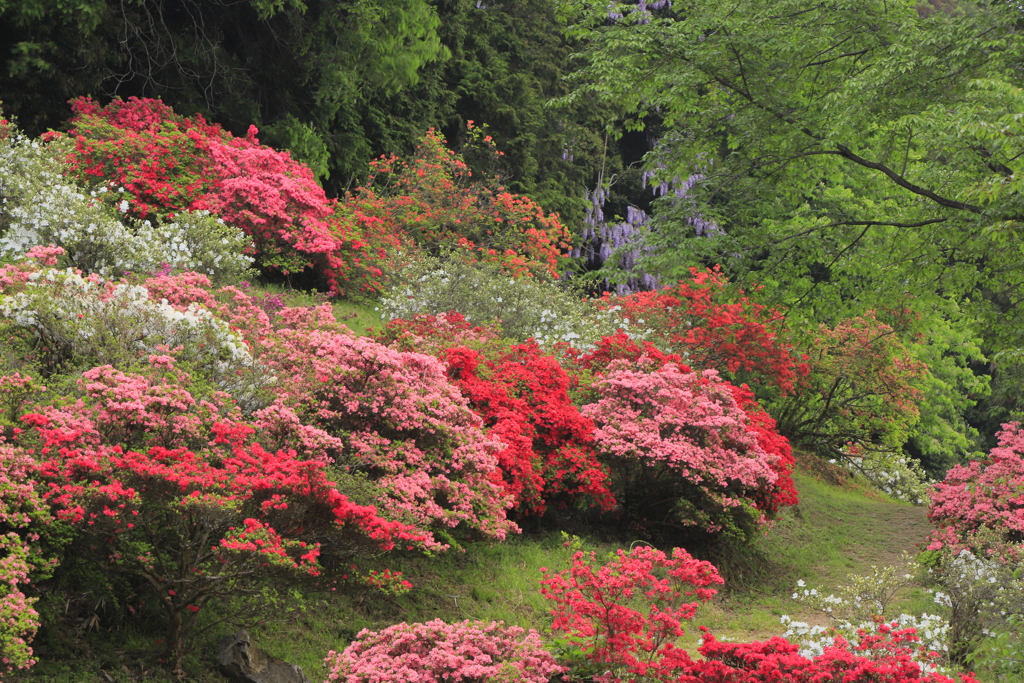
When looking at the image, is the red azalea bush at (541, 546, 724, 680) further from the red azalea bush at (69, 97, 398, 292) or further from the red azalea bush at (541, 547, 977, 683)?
the red azalea bush at (69, 97, 398, 292)

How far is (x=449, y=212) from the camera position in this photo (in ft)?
60.6

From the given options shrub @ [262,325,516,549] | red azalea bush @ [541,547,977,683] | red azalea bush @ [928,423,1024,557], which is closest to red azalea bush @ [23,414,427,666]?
shrub @ [262,325,516,549]

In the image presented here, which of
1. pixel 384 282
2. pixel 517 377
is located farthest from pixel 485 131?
pixel 517 377

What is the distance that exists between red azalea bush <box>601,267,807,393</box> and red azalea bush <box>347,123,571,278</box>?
8.93 ft

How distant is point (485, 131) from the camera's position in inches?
969

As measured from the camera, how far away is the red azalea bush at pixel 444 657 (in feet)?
16.5

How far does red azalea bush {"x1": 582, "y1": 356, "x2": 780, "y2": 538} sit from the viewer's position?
9712 mm

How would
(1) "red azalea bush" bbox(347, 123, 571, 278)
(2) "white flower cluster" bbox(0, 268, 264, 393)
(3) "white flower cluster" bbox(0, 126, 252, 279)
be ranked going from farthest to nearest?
(1) "red azalea bush" bbox(347, 123, 571, 278) → (3) "white flower cluster" bbox(0, 126, 252, 279) → (2) "white flower cluster" bbox(0, 268, 264, 393)

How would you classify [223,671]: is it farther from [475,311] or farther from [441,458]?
[475,311]

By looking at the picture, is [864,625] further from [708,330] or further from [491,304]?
[708,330]

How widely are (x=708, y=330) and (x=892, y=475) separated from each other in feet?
26.7

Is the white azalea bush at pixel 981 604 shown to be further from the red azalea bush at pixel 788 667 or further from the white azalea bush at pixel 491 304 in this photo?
the white azalea bush at pixel 491 304

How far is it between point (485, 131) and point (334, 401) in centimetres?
1879

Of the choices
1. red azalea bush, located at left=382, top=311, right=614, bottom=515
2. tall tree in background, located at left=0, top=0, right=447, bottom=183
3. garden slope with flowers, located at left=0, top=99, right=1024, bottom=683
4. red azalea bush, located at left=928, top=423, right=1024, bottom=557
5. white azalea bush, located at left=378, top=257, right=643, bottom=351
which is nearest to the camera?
garden slope with flowers, located at left=0, top=99, right=1024, bottom=683
